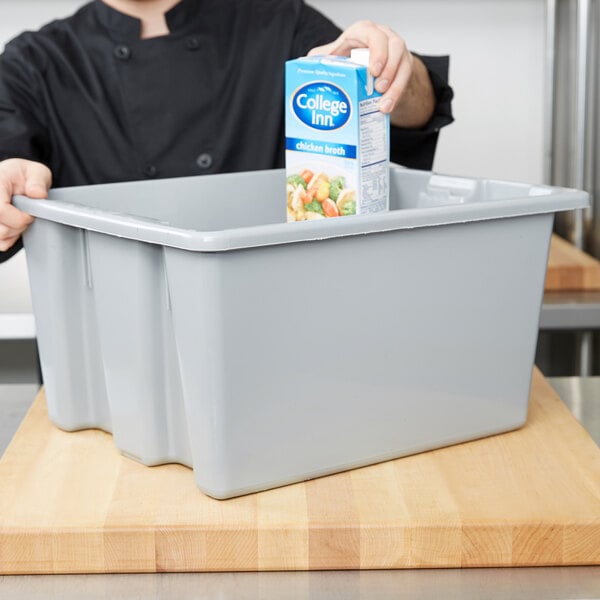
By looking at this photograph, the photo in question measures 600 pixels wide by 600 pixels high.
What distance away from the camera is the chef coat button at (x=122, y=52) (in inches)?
45.0

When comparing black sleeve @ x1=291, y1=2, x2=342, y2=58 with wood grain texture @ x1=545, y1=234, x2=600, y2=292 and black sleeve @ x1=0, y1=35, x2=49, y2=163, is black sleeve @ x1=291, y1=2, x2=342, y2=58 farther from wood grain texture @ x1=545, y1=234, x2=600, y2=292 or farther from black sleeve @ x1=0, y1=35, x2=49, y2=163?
wood grain texture @ x1=545, y1=234, x2=600, y2=292

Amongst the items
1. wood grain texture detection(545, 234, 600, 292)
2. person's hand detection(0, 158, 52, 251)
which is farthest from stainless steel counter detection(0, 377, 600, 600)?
wood grain texture detection(545, 234, 600, 292)

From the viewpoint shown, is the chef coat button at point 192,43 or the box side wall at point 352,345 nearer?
the box side wall at point 352,345

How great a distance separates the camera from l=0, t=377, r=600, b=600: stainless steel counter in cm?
61

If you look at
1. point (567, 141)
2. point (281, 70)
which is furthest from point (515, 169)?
point (281, 70)

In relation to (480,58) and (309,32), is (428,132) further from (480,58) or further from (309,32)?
(480,58)

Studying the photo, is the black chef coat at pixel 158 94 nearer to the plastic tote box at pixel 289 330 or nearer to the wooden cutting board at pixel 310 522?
the plastic tote box at pixel 289 330

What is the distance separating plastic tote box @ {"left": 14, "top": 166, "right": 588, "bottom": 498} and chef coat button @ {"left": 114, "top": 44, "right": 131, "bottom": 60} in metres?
0.41

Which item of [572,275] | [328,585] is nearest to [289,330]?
[328,585]

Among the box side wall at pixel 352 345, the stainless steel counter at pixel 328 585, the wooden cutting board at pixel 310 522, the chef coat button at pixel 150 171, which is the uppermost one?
the chef coat button at pixel 150 171

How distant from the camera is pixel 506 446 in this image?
0.78 metres

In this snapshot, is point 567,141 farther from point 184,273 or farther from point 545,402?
point 184,273

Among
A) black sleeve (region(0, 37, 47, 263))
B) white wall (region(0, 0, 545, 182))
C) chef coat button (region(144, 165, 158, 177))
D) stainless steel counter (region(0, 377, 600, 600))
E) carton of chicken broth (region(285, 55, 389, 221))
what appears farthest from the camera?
white wall (region(0, 0, 545, 182))

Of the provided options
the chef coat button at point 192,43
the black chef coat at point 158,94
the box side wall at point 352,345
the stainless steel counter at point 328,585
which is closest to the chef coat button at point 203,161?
the black chef coat at point 158,94
